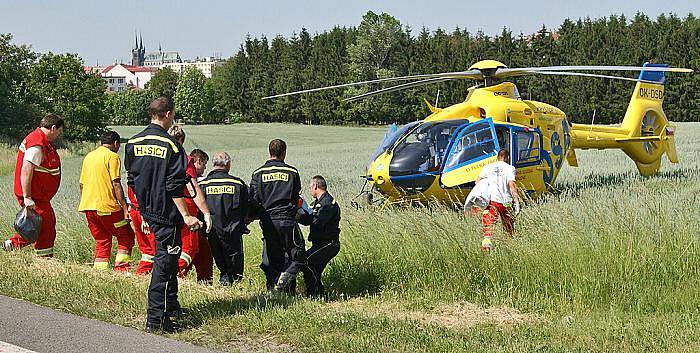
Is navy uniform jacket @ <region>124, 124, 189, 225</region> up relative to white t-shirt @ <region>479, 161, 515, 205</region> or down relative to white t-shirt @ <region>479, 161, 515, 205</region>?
up

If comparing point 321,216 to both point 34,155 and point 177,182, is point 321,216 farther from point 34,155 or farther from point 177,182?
point 34,155

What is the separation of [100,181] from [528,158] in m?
8.89

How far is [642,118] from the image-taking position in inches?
807

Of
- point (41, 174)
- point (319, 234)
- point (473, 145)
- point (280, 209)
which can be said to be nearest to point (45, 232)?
point (41, 174)

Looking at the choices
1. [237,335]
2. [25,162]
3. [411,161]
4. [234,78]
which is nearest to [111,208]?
[25,162]

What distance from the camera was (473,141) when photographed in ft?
48.7

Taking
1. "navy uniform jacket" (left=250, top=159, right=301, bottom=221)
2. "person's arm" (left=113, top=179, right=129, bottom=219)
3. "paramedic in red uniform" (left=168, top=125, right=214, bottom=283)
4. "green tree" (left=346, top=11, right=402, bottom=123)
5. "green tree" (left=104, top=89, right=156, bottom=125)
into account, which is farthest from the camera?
"green tree" (left=104, top=89, right=156, bottom=125)

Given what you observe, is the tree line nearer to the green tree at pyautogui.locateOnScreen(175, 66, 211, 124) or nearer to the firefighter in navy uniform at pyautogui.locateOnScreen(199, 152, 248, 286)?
the green tree at pyautogui.locateOnScreen(175, 66, 211, 124)

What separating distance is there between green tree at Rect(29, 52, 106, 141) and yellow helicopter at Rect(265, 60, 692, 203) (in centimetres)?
4920

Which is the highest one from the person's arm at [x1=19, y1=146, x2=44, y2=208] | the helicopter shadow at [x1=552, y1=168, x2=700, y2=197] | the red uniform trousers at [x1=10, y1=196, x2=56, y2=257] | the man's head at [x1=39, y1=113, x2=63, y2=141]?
the man's head at [x1=39, y1=113, x2=63, y2=141]

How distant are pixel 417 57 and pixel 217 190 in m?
68.8

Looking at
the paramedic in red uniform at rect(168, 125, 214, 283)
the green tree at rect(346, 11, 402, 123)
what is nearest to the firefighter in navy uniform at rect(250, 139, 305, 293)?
the paramedic in red uniform at rect(168, 125, 214, 283)

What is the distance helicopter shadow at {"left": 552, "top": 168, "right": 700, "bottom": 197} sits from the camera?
19355 mm

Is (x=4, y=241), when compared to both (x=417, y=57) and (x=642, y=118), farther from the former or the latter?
(x=417, y=57)
